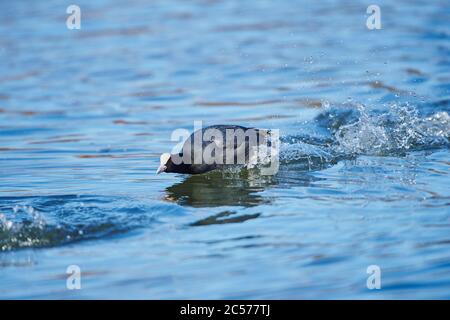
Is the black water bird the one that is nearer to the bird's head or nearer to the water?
the bird's head

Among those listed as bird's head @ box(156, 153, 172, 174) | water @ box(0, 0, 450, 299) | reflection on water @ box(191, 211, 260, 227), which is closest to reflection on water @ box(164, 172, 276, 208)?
water @ box(0, 0, 450, 299)

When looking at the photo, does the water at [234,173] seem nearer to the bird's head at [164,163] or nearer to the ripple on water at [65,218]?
the ripple on water at [65,218]

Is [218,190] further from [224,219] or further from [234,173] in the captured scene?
[224,219]

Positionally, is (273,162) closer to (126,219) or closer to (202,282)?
(126,219)

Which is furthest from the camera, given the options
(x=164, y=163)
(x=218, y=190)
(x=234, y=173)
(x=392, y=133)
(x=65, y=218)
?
(x=392, y=133)

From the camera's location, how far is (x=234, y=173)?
7.00 metres

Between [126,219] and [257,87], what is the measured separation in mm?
4969

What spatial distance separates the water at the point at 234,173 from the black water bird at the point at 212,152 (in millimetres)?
161

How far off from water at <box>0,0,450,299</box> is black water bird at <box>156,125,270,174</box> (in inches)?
6.3

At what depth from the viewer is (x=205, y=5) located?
15273 mm

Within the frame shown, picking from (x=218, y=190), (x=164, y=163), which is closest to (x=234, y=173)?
(x=218, y=190)

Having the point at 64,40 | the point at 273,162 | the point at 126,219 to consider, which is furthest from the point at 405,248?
the point at 64,40

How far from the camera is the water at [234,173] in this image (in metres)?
4.78

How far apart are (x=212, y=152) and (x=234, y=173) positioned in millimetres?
322
